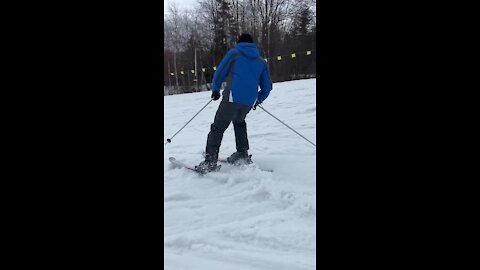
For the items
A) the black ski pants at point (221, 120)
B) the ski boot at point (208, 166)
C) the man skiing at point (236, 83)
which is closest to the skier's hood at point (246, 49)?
the man skiing at point (236, 83)

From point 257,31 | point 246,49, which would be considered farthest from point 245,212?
point 257,31

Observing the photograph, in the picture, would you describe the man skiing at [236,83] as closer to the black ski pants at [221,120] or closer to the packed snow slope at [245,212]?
the black ski pants at [221,120]

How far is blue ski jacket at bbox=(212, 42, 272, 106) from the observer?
135 inches

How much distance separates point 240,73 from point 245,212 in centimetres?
156

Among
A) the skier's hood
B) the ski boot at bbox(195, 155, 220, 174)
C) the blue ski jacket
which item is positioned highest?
the skier's hood

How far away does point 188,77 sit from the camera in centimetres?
2516

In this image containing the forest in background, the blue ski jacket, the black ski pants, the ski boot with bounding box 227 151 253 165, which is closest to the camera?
the blue ski jacket

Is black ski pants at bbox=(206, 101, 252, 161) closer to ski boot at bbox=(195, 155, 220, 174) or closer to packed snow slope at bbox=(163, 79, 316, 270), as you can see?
ski boot at bbox=(195, 155, 220, 174)

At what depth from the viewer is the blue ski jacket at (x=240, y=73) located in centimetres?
344

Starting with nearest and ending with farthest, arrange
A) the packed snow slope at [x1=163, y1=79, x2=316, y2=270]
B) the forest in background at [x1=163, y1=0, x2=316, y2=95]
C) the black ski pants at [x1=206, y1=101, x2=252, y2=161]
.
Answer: the packed snow slope at [x1=163, y1=79, x2=316, y2=270], the black ski pants at [x1=206, y1=101, x2=252, y2=161], the forest in background at [x1=163, y1=0, x2=316, y2=95]

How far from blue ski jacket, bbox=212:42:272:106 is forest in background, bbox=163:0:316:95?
18.4m

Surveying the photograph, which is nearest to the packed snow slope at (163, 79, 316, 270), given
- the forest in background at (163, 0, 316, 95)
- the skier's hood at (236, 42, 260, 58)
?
the skier's hood at (236, 42, 260, 58)

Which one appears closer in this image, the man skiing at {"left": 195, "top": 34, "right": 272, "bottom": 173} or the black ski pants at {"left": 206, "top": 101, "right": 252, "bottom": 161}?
the man skiing at {"left": 195, "top": 34, "right": 272, "bottom": 173}
